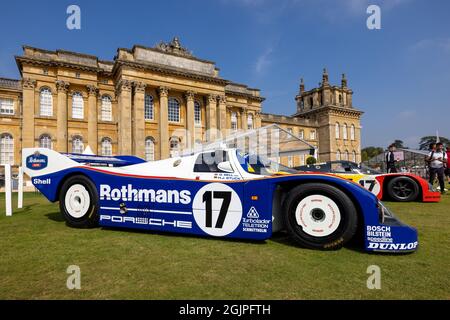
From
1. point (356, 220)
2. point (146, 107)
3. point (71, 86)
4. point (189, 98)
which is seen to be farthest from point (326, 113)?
point (356, 220)

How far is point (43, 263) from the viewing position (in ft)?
8.77

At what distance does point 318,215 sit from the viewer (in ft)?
9.91

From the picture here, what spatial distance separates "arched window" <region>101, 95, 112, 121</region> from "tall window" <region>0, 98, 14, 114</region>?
325 inches

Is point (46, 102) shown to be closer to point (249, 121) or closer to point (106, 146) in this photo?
point (106, 146)

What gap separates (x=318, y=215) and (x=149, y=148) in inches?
1056

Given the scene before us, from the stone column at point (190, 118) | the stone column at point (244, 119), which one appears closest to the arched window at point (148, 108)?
the stone column at point (190, 118)

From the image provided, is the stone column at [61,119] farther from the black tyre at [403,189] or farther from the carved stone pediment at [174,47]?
the black tyre at [403,189]

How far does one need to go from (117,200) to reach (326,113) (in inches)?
1907

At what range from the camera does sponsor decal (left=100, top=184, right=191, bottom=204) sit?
12.0 feet

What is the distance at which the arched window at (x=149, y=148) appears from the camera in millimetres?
27812

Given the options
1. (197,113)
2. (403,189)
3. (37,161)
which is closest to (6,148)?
(197,113)

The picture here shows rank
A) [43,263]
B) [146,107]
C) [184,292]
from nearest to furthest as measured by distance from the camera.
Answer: [184,292], [43,263], [146,107]

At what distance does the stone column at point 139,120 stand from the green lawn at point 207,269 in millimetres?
22222
